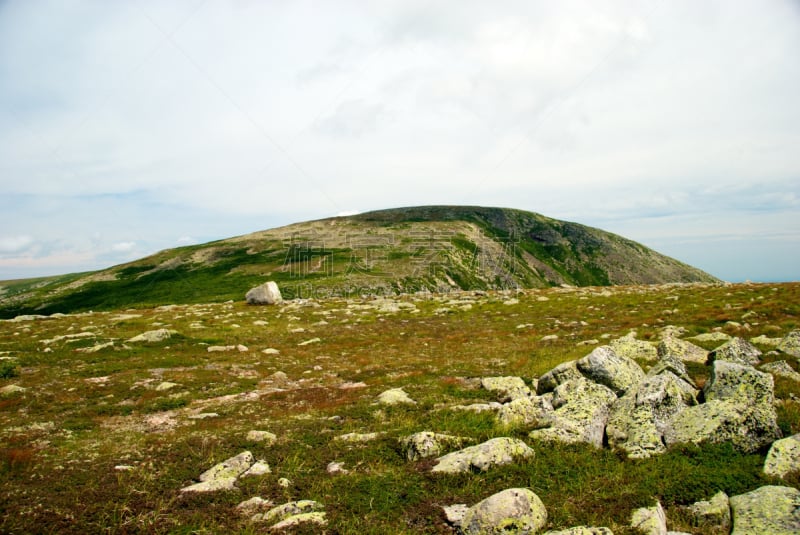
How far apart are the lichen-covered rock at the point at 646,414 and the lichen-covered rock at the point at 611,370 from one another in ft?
6.88

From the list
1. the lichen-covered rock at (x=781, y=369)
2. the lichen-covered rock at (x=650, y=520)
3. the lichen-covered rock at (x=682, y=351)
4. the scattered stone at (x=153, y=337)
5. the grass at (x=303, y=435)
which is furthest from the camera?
the scattered stone at (x=153, y=337)

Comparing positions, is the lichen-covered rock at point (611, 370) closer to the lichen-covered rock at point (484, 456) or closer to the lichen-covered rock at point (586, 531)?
the lichen-covered rock at point (484, 456)

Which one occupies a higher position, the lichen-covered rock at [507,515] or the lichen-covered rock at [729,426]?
the lichen-covered rock at [729,426]

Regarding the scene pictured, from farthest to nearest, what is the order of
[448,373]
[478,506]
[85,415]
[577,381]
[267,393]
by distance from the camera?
[448,373]
[267,393]
[85,415]
[577,381]
[478,506]

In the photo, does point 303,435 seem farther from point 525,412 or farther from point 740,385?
point 740,385

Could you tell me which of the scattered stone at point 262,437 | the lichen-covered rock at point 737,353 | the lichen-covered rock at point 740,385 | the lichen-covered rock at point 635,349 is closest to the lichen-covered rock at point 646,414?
the lichen-covered rock at point 740,385

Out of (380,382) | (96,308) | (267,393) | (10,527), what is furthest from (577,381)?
(96,308)

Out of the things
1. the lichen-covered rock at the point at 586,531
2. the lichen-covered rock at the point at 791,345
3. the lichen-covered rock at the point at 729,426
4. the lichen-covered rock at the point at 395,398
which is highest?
the lichen-covered rock at the point at 791,345

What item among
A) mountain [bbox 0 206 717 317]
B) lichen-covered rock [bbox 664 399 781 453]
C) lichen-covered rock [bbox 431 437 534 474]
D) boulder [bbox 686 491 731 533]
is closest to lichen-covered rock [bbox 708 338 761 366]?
lichen-covered rock [bbox 664 399 781 453]

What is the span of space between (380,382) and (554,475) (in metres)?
13.1

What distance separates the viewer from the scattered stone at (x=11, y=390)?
66.1 feet

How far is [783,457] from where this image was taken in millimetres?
9641

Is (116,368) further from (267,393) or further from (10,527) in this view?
(10,527)

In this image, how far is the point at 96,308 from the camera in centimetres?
13212
